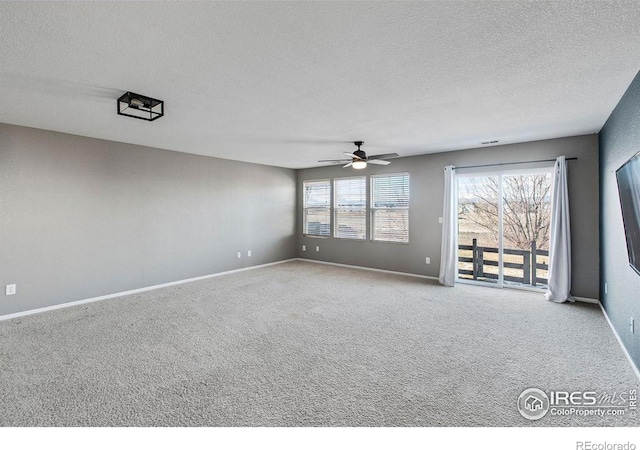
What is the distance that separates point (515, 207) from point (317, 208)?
4444mm

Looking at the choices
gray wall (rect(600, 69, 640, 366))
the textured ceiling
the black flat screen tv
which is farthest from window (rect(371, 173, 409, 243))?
the black flat screen tv

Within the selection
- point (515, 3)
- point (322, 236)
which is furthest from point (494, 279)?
point (515, 3)

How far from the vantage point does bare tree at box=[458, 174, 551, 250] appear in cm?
483

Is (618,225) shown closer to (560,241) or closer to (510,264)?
(560,241)

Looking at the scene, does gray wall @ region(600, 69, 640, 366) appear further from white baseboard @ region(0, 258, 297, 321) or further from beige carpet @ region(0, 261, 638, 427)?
white baseboard @ region(0, 258, 297, 321)

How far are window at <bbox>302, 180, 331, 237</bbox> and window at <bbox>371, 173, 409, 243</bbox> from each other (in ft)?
4.35

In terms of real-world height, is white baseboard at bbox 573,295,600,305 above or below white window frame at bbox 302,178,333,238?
below

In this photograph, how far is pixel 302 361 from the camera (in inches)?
106

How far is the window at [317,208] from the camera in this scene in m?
7.68

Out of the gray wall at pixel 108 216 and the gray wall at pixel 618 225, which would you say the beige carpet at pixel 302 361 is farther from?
the gray wall at pixel 108 216

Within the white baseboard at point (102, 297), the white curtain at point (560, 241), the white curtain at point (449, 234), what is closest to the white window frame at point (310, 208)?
the white baseboard at point (102, 297)

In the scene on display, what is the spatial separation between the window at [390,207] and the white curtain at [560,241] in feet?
8.15

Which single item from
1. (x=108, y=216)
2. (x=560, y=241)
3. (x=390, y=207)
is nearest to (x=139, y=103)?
(x=108, y=216)
